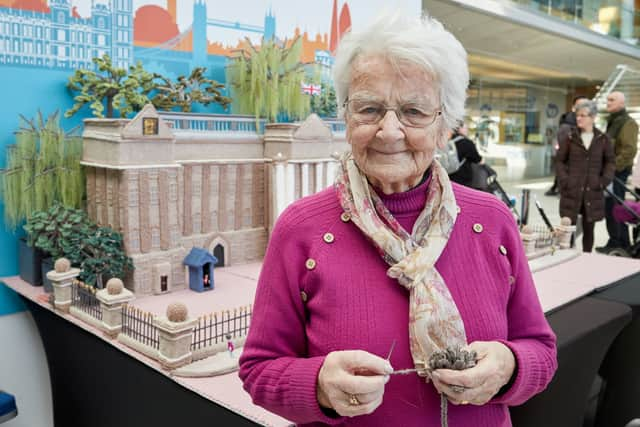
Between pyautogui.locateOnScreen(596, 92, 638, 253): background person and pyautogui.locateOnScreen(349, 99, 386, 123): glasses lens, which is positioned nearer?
pyautogui.locateOnScreen(349, 99, 386, 123): glasses lens

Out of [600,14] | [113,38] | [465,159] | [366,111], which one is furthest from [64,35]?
[600,14]

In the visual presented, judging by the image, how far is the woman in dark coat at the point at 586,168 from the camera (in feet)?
16.2

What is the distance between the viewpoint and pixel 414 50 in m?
1.10

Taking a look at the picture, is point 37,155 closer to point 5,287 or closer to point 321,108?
point 5,287

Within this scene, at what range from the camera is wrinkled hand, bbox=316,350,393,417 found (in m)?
0.98

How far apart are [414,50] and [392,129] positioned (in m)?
0.15

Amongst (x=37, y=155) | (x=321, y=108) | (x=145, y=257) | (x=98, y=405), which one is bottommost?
(x=98, y=405)

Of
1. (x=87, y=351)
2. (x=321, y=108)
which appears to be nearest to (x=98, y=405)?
(x=87, y=351)

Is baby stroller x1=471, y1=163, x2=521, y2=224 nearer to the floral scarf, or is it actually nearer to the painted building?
the painted building

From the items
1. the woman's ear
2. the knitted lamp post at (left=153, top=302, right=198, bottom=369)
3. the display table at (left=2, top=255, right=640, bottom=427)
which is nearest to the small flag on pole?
the display table at (left=2, top=255, right=640, bottom=427)

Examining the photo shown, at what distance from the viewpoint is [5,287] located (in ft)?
8.64

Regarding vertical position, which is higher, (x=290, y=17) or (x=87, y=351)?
(x=290, y=17)

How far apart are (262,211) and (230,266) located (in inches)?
13.6

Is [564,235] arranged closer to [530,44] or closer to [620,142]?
[620,142]
